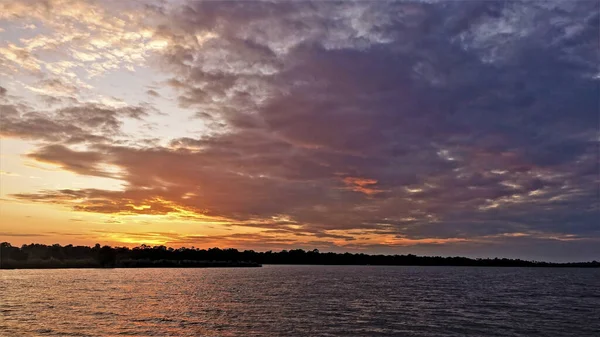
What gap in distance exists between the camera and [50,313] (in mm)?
63562

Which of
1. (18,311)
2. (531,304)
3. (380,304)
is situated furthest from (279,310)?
(531,304)

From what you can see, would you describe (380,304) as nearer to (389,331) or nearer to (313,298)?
(313,298)

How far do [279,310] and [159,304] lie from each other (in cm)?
2333

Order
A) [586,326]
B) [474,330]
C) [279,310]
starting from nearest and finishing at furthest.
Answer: [474,330] < [586,326] < [279,310]

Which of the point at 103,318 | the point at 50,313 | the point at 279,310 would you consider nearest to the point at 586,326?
the point at 279,310

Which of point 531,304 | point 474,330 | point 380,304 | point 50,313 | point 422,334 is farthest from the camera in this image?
point 531,304

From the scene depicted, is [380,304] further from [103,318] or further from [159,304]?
[103,318]

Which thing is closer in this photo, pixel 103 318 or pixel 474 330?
pixel 474 330

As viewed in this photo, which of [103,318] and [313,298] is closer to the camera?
[103,318]

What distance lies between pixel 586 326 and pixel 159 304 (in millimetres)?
63138

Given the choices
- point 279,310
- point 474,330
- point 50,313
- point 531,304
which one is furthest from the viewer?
point 531,304

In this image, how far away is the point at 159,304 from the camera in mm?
79312

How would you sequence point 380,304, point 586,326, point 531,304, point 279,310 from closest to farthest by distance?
1. point 586,326
2. point 279,310
3. point 380,304
4. point 531,304

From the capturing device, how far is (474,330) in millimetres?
54156
